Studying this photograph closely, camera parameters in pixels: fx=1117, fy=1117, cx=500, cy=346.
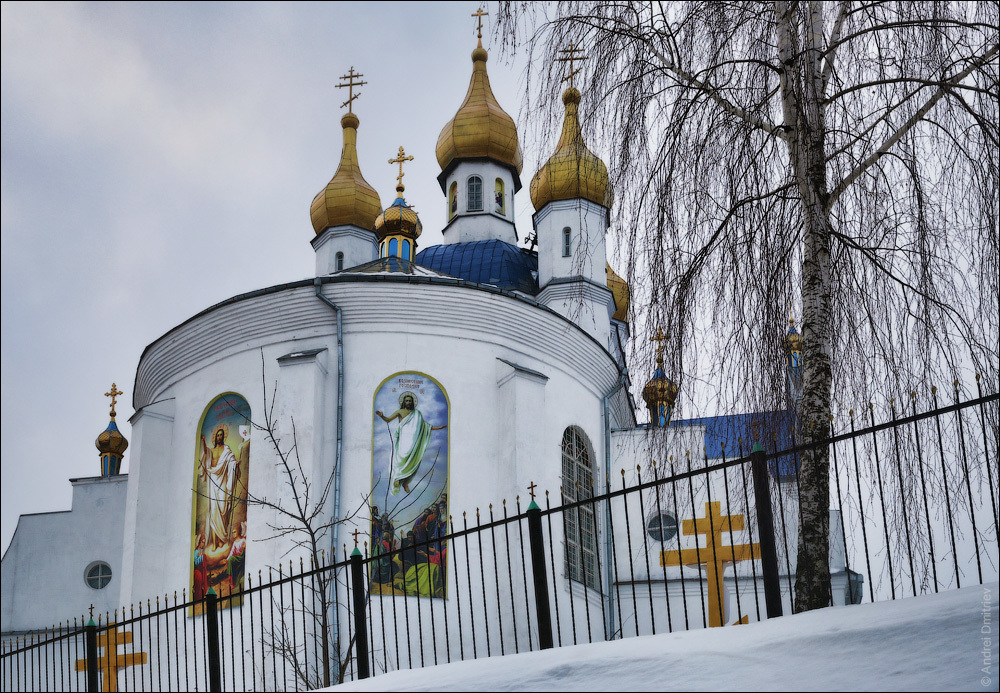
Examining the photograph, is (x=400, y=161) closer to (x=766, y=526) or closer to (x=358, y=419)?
(x=358, y=419)

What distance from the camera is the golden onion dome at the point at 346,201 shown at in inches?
1019

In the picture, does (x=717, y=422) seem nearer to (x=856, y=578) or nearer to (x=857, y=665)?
(x=857, y=665)

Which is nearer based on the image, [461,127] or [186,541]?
[186,541]

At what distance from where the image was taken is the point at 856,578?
21141mm

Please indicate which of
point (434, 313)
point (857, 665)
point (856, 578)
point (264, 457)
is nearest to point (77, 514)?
point (264, 457)

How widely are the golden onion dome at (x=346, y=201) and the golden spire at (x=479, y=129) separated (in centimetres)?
220

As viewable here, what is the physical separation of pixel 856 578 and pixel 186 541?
12419mm

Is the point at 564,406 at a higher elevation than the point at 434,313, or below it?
below

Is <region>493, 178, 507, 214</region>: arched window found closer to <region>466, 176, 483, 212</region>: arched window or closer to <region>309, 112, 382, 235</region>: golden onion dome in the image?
<region>466, 176, 483, 212</region>: arched window

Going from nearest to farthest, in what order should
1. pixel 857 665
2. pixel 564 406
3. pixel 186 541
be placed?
pixel 857 665, pixel 186 541, pixel 564 406

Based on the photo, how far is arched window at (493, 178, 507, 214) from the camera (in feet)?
89.5

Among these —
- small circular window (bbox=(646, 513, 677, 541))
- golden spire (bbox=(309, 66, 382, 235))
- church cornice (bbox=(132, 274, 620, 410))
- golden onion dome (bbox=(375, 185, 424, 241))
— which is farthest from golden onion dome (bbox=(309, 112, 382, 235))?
small circular window (bbox=(646, 513, 677, 541))

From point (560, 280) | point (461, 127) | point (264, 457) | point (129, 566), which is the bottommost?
point (129, 566)

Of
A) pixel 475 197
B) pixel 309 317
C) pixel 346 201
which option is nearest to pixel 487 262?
pixel 475 197
